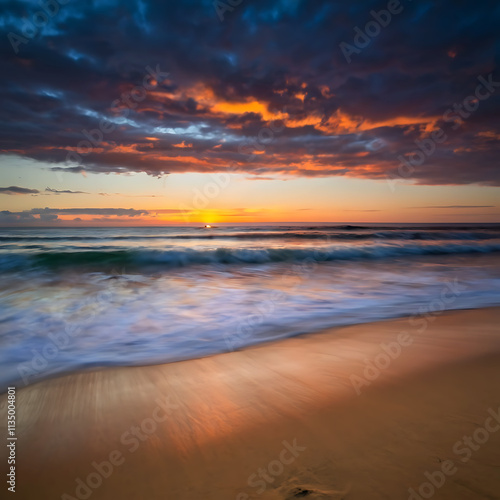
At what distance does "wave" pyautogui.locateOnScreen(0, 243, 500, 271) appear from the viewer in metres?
13.7

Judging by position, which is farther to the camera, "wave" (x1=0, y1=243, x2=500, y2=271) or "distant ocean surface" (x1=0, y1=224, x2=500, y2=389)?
"wave" (x1=0, y1=243, x2=500, y2=271)

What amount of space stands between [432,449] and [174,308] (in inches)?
189

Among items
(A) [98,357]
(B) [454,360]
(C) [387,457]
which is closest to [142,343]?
(A) [98,357]

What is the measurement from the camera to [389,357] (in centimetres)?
309

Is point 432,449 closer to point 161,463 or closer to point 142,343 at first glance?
point 161,463
